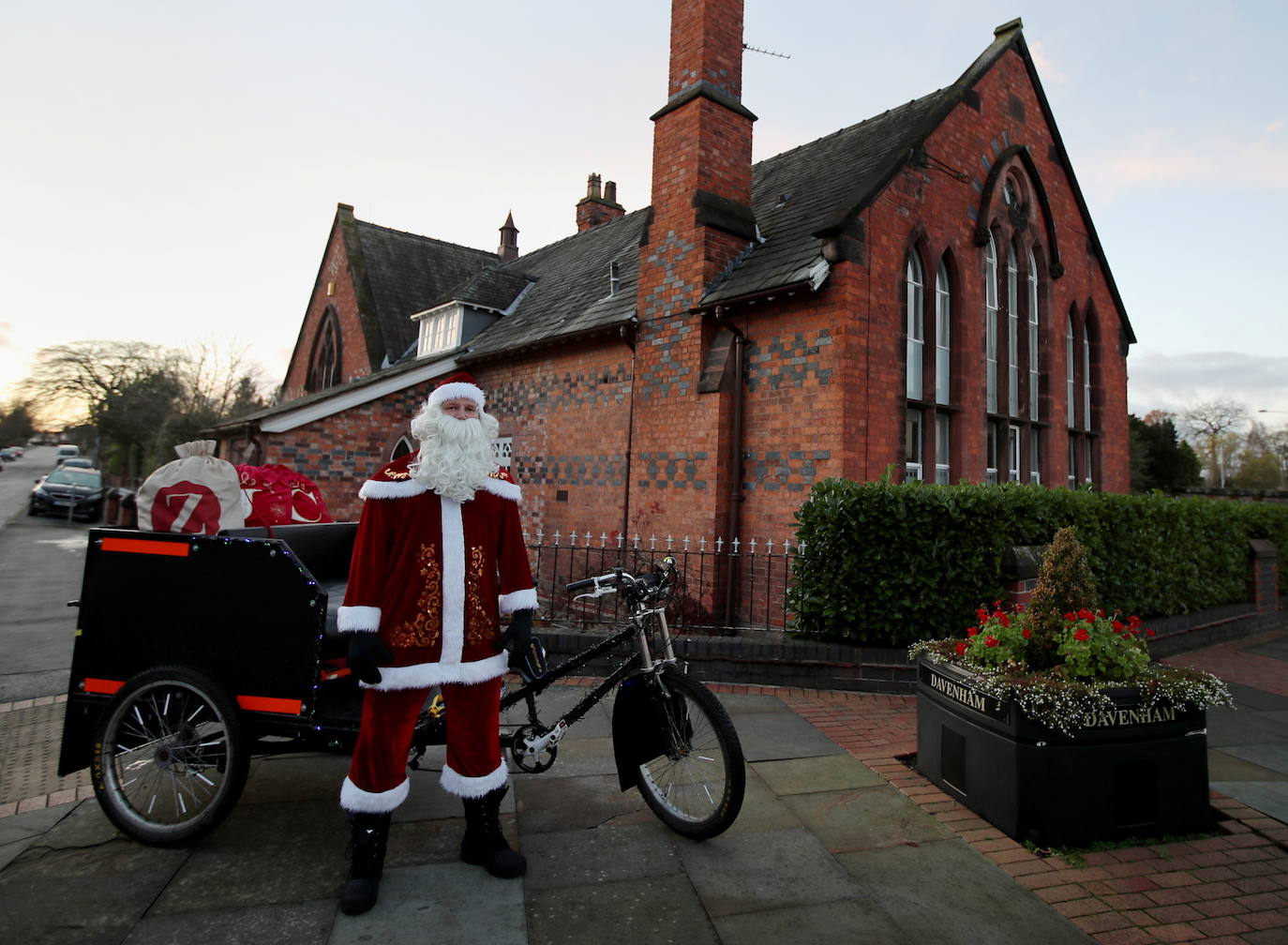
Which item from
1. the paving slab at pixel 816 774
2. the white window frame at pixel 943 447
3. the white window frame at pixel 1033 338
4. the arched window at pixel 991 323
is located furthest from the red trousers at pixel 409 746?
the white window frame at pixel 1033 338

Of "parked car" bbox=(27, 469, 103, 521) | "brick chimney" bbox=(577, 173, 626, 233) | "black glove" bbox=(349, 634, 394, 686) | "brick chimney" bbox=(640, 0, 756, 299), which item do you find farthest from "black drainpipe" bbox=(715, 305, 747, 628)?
"parked car" bbox=(27, 469, 103, 521)

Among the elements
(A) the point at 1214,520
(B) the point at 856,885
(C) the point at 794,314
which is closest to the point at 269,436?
(C) the point at 794,314

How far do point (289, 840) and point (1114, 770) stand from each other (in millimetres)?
4112

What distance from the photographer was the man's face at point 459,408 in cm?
329

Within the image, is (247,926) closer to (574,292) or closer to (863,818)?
(863,818)

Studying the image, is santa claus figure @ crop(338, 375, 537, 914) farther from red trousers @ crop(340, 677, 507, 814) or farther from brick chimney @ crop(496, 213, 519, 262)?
brick chimney @ crop(496, 213, 519, 262)

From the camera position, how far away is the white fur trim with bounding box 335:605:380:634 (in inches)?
111

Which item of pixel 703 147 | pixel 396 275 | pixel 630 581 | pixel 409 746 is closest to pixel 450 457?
pixel 630 581

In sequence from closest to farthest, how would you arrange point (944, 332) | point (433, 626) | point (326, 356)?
point (433, 626), point (944, 332), point (326, 356)

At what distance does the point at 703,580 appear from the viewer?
30.1ft

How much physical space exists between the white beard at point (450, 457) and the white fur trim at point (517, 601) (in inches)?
20.3

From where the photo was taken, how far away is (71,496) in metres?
25.3

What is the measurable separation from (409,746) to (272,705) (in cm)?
72

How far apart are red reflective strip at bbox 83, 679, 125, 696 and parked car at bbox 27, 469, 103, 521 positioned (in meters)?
28.5
